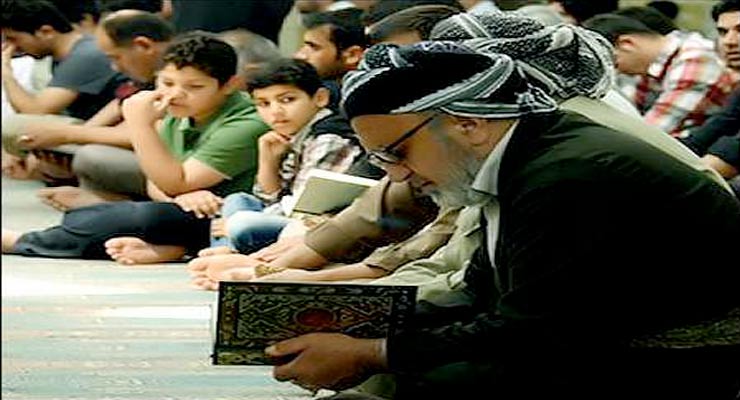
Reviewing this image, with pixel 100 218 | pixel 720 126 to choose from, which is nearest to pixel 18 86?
pixel 100 218

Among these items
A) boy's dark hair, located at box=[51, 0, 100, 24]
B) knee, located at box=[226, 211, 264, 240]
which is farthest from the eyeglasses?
boy's dark hair, located at box=[51, 0, 100, 24]

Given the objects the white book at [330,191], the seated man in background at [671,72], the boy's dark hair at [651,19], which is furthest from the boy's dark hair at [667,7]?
the white book at [330,191]

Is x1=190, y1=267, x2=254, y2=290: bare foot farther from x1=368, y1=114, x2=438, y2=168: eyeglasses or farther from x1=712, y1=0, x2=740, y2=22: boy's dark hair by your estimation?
x1=712, y1=0, x2=740, y2=22: boy's dark hair

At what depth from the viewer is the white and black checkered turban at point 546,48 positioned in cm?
251

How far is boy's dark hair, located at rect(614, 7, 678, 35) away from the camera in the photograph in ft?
18.4

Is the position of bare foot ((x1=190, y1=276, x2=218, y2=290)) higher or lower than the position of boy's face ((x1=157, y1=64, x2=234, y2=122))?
lower

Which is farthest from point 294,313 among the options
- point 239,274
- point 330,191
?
point 239,274

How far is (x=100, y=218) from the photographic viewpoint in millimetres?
5340

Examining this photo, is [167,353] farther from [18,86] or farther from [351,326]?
[18,86]

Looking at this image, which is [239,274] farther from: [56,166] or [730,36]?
[56,166]

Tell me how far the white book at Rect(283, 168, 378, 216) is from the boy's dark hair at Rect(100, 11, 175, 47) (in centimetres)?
246

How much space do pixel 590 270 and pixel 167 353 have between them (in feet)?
5.43

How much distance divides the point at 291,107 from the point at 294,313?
242 cm

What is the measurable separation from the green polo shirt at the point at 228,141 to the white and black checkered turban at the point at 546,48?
8.69 ft
